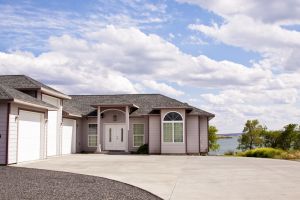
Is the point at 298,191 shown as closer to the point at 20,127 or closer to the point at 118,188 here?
the point at 118,188

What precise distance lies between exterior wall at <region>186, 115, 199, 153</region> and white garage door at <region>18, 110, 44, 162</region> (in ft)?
39.8

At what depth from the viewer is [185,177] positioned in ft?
47.3

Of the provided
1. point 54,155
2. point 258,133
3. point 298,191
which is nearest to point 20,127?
point 54,155

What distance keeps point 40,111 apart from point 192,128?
1268cm

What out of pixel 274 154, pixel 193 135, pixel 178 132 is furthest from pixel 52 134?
pixel 274 154

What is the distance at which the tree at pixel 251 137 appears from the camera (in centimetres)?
4519

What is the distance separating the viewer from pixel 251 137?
45500mm

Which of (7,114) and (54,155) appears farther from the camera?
(54,155)

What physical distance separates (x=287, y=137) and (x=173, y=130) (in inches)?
718

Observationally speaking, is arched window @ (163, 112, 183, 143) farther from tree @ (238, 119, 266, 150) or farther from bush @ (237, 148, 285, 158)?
tree @ (238, 119, 266, 150)

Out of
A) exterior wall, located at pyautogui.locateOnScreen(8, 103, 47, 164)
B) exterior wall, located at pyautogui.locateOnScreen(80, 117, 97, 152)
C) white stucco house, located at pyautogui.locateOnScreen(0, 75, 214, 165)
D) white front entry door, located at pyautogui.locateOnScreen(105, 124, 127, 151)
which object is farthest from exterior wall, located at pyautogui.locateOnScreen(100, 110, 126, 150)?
exterior wall, located at pyautogui.locateOnScreen(8, 103, 47, 164)

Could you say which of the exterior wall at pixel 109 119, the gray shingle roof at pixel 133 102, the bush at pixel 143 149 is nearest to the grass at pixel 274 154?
the gray shingle roof at pixel 133 102

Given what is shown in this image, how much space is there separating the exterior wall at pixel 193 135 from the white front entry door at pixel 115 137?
16.5ft

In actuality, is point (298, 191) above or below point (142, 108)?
below
